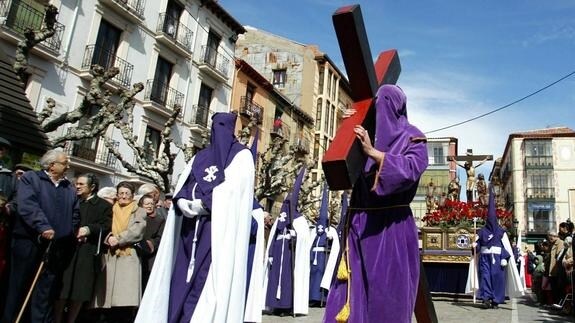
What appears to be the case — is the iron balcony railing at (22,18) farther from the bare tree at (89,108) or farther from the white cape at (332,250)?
the white cape at (332,250)

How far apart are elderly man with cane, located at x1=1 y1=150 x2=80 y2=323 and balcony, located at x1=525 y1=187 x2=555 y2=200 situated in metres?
50.8

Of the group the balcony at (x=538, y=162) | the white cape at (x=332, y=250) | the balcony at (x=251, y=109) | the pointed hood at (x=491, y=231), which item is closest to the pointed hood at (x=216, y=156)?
the white cape at (x=332, y=250)

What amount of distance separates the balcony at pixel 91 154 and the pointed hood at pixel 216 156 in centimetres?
1447

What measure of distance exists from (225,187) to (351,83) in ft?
4.79

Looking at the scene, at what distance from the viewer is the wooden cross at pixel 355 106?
2.52m

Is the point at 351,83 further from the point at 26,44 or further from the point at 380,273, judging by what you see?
the point at 26,44

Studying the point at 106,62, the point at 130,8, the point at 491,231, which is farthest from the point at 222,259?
the point at 130,8

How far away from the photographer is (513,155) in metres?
50.2

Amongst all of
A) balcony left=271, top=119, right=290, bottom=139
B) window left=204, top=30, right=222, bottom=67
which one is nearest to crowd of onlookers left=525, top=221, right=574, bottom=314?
window left=204, top=30, right=222, bottom=67

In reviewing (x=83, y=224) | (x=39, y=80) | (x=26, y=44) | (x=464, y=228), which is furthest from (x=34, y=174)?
(x=39, y=80)

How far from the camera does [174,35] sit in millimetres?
22453

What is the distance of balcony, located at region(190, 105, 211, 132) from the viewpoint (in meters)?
23.3

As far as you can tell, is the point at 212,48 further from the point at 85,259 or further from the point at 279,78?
the point at 85,259

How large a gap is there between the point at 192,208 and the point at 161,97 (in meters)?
18.8
